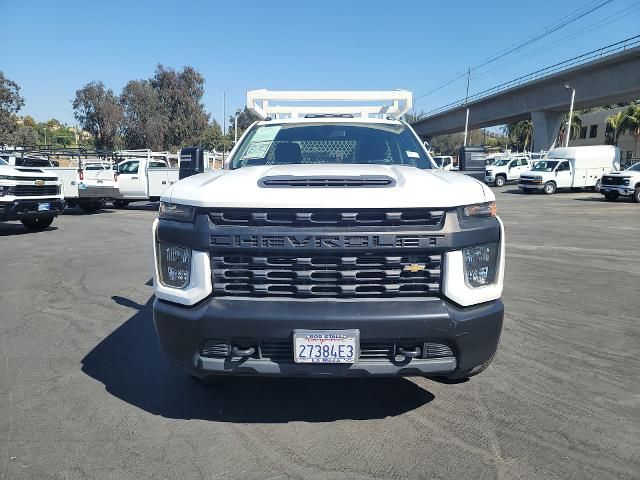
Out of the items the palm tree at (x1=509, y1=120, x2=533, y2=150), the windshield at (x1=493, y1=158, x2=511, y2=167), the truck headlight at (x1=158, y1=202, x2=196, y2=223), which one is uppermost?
the palm tree at (x1=509, y1=120, x2=533, y2=150)

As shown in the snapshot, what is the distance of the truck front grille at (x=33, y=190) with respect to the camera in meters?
11.1

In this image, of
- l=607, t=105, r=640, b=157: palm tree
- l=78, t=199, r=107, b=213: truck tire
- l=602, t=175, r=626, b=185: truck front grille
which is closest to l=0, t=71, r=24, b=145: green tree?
l=78, t=199, r=107, b=213: truck tire

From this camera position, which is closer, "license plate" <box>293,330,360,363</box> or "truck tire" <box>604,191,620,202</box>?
"license plate" <box>293,330,360,363</box>

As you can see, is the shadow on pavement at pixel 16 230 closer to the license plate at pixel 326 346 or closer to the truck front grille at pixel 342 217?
the truck front grille at pixel 342 217

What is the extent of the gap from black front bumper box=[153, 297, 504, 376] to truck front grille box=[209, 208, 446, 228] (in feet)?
1.41

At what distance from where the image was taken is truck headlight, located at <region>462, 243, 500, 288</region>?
2843mm

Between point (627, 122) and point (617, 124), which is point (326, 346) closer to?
point (627, 122)

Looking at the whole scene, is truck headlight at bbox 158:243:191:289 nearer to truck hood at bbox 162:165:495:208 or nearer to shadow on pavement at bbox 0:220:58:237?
truck hood at bbox 162:165:495:208

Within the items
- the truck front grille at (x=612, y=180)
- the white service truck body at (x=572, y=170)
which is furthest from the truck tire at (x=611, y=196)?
the white service truck body at (x=572, y=170)

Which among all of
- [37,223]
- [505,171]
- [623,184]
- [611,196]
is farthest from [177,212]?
[505,171]

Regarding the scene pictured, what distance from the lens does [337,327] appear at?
2.70 meters

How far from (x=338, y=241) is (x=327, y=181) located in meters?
0.41

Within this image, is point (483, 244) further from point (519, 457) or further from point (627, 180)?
point (627, 180)

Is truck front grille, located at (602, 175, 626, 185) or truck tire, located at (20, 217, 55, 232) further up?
truck front grille, located at (602, 175, 626, 185)
